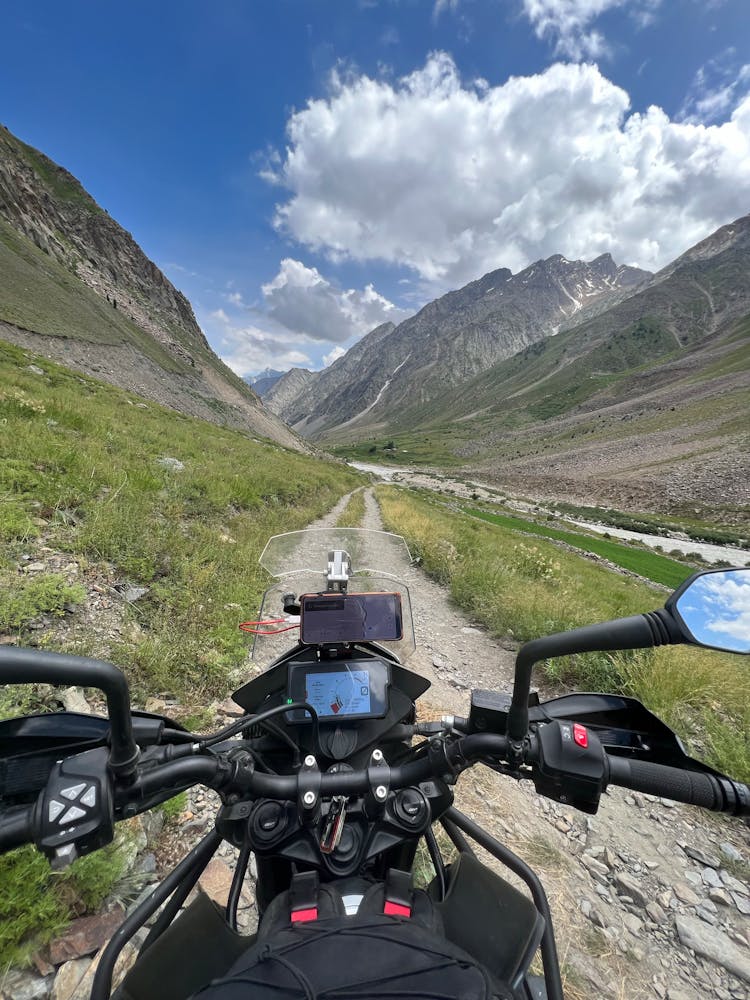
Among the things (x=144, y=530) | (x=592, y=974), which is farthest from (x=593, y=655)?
(x=144, y=530)

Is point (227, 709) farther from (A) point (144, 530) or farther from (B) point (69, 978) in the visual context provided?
(A) point (144, 530)

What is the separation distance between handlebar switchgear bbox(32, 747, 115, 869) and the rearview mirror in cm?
168

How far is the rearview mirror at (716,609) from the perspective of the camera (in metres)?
1.22

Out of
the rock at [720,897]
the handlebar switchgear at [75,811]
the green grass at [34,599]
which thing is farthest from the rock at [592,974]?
the green grass at [34,599]

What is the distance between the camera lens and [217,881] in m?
2.51

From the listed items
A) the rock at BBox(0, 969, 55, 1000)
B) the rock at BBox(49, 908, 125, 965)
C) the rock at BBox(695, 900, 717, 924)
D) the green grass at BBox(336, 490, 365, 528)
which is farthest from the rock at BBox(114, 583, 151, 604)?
the green grass at BBox(336, 490, 365, 528)

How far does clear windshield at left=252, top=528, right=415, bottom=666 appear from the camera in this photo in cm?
279

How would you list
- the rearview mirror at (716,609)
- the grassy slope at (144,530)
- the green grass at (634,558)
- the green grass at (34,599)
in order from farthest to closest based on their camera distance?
the green grass at (634,558), the grassy slope at (144,530), the green grass at (34,599), the rearview mirror at (716,609)

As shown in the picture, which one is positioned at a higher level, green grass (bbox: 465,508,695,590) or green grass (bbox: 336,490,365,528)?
green grass (bbox: 336,490,365,528)

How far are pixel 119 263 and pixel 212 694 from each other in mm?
87666

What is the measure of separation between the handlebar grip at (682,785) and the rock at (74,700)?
11.7ft

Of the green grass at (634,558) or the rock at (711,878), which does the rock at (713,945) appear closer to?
the rock at (711,878)

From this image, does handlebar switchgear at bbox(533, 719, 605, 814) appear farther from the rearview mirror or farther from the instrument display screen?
the instrument display screen

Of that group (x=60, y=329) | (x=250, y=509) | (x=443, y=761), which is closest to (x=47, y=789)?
(x=443, y=761)
